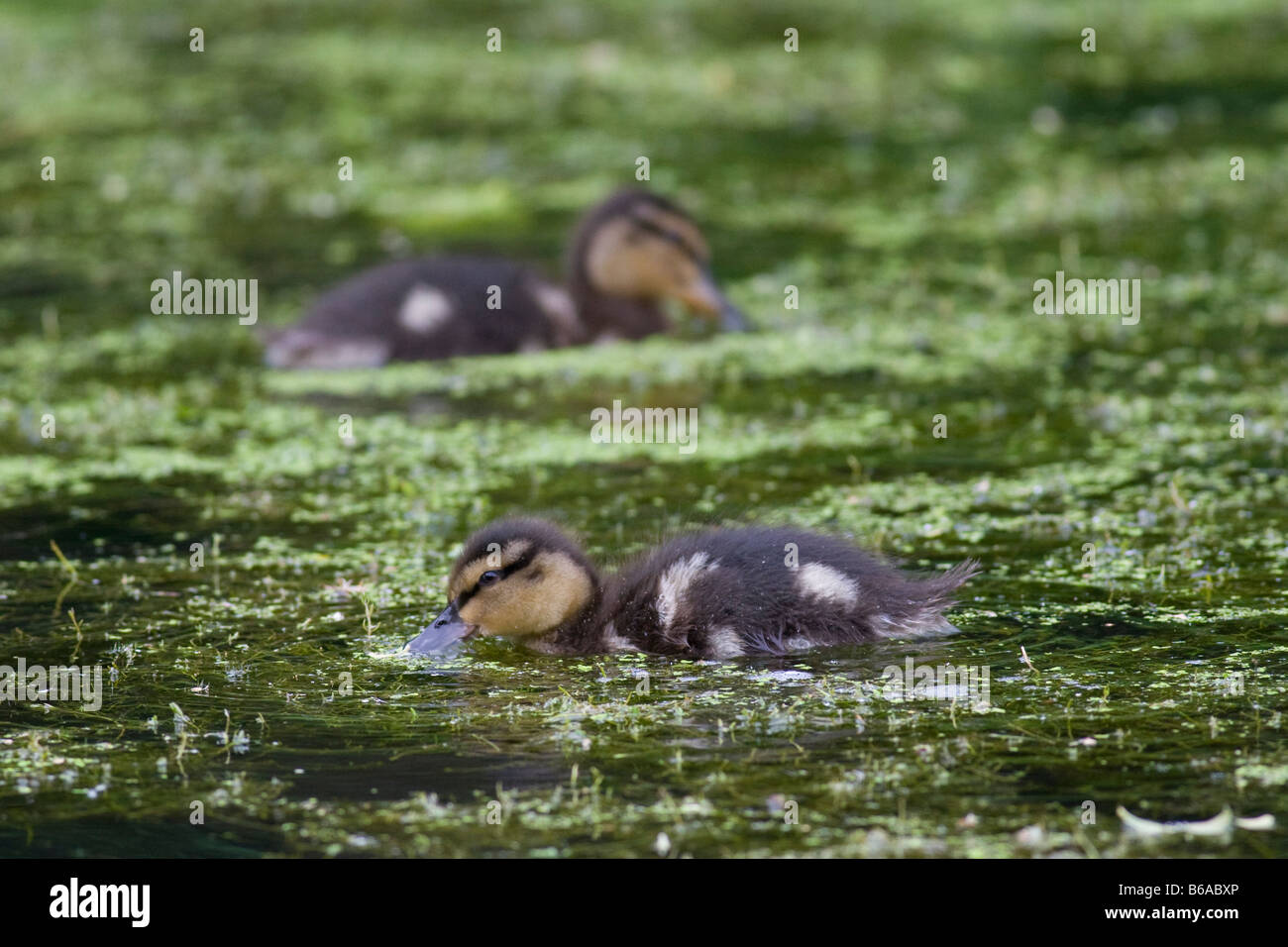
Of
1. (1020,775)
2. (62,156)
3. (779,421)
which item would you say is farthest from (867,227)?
(1020,775)

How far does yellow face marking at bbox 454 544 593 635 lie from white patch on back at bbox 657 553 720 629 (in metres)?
0.24

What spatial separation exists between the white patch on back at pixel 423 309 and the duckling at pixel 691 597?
3.70m

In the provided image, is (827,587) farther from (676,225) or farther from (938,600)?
(676,225)

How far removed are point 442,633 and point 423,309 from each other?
397 cm

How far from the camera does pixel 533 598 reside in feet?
18.4

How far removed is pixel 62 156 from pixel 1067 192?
6.84 meters

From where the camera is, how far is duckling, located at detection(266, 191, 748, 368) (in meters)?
9.29

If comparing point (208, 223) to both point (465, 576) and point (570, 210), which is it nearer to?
point (570, 210)

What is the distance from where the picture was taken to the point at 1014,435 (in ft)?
25.8

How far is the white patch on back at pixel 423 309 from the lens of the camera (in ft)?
30.5

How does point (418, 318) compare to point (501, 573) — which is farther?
point (418, 318)
